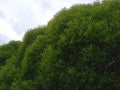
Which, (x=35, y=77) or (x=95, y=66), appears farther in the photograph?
(x=35, y=77)

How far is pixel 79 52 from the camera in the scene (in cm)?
1341

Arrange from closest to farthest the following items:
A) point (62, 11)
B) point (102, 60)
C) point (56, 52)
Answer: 1. point (102, 60)
2. point (56, 52)
3. point (62, 11)

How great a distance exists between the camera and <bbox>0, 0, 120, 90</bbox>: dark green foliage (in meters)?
13.0

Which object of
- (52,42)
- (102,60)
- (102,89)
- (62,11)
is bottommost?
(102,89)

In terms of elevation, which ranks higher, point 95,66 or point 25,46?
point 25,46

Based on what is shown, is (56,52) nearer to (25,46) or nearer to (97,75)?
(97,75)

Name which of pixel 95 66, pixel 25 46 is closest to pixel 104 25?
pixel 95 66

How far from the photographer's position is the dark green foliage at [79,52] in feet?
42.6

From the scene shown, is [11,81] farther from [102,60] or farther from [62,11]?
[102,60]

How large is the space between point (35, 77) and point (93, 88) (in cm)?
273

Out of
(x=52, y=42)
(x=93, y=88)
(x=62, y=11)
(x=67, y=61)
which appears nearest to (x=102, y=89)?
(x=93, y=88)

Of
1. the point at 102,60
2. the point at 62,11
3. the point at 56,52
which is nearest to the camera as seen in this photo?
the point at 102,60

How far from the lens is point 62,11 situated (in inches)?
590

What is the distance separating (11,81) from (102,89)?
5.03 metres
